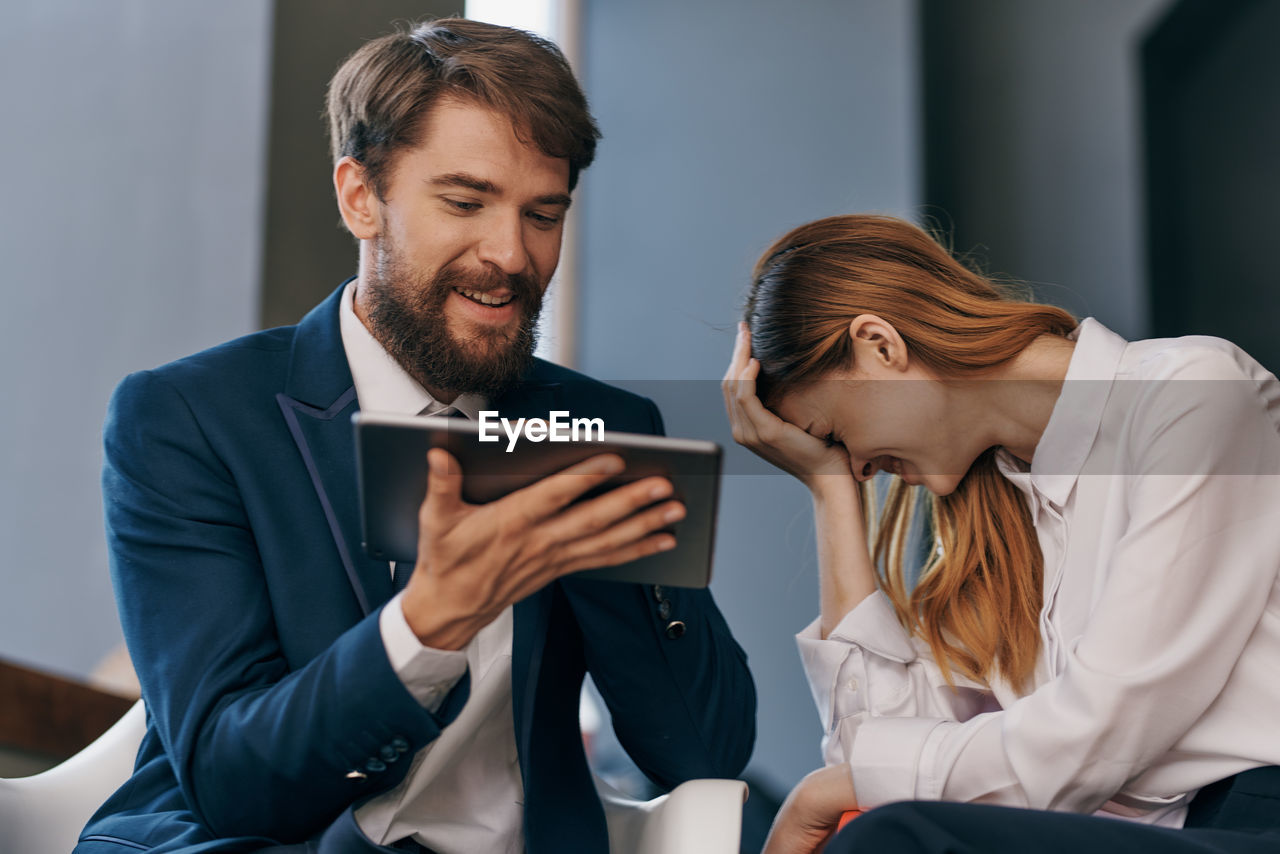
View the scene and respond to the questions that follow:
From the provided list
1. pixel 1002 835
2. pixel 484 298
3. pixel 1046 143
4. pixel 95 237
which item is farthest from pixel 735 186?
pixel 1002 835

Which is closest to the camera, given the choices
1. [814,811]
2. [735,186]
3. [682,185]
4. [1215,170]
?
[814,811]

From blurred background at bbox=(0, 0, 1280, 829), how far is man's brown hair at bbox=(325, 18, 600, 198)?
0.50 meters

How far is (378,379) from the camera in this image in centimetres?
143

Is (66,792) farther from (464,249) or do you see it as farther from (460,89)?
(460,89)

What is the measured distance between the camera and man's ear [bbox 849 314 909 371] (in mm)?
1457

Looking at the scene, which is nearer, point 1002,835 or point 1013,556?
point 1002,835

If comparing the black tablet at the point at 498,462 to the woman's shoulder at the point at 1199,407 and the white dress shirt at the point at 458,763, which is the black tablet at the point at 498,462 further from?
the woman's shoulder at the point at 1199,407

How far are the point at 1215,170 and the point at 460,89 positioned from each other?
2.02 metres

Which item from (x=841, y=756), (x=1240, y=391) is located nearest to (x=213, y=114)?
(x=841, y=756)

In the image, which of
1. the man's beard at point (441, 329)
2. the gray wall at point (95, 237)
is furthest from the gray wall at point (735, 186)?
the man's beard at point (441, 329)

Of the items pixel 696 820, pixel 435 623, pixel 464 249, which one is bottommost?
pixel 696 820

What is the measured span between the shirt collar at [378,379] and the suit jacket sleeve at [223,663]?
0.21 metres

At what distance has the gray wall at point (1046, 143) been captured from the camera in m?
2.87

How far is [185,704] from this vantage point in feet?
3.74
